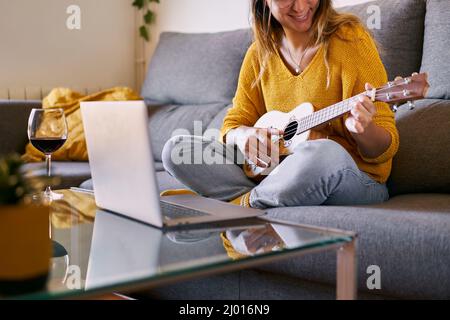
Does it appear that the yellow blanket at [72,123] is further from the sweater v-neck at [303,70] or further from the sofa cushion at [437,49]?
the sofa cushion at [437,49]

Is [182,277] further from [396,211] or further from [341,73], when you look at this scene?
[341,73]

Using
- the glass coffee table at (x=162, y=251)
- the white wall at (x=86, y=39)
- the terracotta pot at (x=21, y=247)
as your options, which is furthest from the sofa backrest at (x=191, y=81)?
the terracotta pot at (x=21, y=247)

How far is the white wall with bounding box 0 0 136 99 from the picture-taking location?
109 inches

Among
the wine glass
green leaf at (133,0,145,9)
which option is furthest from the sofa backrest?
the wine glass

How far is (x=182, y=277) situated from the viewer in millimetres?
696

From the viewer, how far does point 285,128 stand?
1559mm

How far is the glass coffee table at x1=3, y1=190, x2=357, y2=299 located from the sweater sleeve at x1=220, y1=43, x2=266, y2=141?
777 millimetres

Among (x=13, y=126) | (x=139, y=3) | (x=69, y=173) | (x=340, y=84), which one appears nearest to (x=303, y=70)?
(x=340, y=84)

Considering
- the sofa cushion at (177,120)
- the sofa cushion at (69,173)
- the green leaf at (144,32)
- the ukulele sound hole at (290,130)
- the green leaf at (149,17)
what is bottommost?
the sofa cushion at (69,173)

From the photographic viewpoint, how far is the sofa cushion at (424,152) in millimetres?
1542

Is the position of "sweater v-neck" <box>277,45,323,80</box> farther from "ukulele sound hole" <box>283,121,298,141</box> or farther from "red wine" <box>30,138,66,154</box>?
"red wine" <box>30,138,66,154</box>

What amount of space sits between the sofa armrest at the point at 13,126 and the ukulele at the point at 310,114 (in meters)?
1.13

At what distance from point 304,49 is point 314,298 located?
0.70m
